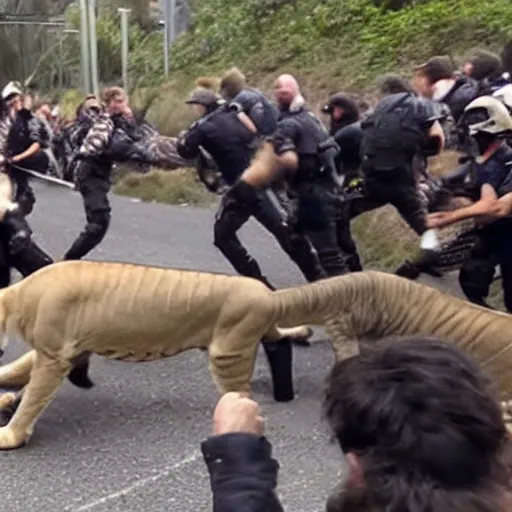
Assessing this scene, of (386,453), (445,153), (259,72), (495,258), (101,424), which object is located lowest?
(259,72)

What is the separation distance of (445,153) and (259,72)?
377 inches

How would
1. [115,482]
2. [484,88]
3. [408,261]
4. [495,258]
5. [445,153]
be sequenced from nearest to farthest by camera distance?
[115,482] → [495,258] → [408,261] → [484,88] → [445,153]

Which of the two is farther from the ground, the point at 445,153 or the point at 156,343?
the point at 156,343

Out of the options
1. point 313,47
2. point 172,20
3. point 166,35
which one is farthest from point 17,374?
point 172,20

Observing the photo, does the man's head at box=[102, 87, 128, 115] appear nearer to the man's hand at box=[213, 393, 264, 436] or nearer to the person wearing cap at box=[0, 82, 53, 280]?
the person wearing cap at box=[0, 82, 53, 280]

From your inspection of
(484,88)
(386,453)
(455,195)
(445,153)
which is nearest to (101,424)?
(455,195)

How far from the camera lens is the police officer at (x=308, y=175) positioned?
27.8ft

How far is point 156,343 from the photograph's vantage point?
6.64 metres

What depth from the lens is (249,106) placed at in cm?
1009

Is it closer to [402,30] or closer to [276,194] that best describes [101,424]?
[276,194]

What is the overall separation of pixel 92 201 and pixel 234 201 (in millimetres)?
1383

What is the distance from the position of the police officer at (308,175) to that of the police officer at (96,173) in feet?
4.02

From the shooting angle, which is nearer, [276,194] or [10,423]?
[10,423]

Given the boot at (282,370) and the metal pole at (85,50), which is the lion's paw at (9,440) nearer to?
the boot at (282,370)
